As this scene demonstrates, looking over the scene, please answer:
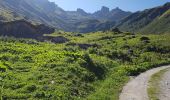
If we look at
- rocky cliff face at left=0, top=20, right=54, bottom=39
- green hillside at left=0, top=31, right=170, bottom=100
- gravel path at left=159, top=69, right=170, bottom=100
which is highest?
rocky cliff face at left=0, top=20, right=54, bottom=39

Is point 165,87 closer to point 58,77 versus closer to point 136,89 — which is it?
point 136,89

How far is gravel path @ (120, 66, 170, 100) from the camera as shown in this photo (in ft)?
118

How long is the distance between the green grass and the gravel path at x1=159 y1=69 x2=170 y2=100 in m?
0.42

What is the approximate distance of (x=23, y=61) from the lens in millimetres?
48875

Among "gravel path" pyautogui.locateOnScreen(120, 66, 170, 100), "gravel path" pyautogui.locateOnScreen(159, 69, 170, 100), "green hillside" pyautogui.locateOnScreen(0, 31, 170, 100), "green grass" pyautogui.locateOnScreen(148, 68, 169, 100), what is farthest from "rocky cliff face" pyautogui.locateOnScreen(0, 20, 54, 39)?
"gravel path" pyautogui.locateOnScreen(120, 66, 170, 100)

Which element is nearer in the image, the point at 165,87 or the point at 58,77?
the point at 58,77

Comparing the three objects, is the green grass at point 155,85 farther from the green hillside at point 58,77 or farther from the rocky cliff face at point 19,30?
the rocky cliff face at point 19,30

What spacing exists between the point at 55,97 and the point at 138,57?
48406 millimetres

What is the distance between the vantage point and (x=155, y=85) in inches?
1741

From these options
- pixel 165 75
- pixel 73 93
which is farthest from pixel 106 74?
pixel 73 93

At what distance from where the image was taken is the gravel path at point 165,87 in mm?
36906

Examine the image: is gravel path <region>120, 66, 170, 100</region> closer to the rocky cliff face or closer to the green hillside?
the green hillside

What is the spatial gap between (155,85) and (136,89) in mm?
4230

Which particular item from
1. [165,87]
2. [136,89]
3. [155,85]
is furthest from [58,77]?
[165,87]
